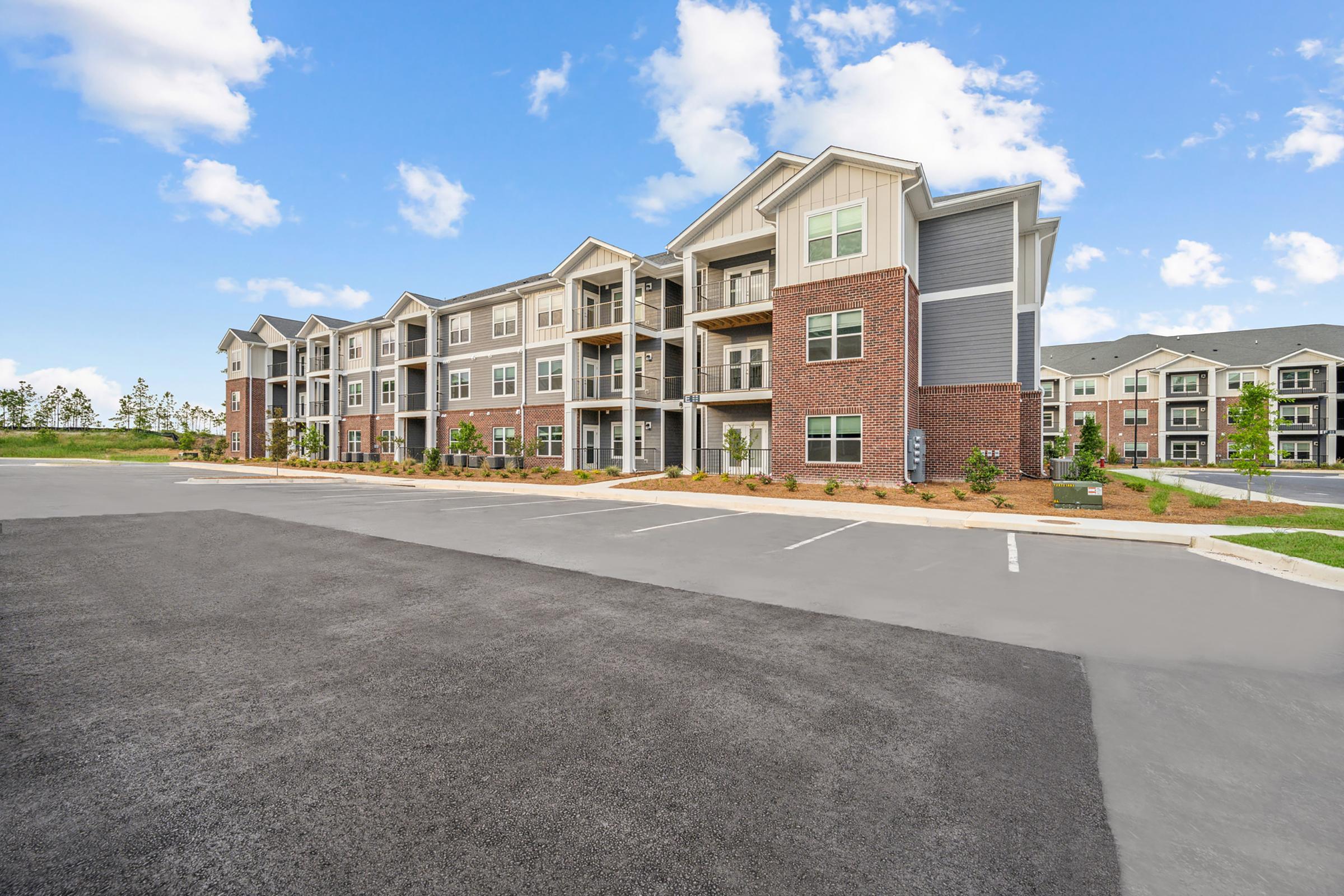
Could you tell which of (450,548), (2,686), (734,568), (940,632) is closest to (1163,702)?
(940,632)

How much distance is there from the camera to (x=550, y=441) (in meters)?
29.7

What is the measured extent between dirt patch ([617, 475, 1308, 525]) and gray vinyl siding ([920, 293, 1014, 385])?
3.90 metres

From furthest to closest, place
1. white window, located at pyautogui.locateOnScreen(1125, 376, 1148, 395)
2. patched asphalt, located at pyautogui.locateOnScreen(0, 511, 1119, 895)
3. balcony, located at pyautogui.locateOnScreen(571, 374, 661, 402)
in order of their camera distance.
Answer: white window, located at pyautogui.locateOnScreen(1125, 376, 1148, 395) → balcony, located at pyautogui.locateOnScreen(571, 374, 661, 402) → patched asphalt, located at pyautogui.locateOnScreen(0, 511, 1119, 895)

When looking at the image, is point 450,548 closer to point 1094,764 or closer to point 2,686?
point 2,686

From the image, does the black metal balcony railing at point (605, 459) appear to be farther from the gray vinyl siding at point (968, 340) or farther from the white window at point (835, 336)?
the gray vinyl siding at point (968, 340)

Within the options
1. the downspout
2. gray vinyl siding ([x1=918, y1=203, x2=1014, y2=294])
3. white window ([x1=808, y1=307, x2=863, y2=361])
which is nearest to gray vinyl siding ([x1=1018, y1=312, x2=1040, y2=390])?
gray vinyl siding ([x1=918, y1=203, x2=1014, y2=294])

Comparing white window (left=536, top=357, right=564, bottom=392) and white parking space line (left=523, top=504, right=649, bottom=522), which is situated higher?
white window (left=536, top=357, right=564, bottom=392)

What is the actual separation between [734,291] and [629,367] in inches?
234

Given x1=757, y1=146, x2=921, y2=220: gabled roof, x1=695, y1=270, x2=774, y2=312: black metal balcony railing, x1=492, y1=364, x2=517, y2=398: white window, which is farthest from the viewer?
x1=492, y1=364, x2=517, y2=398: white window

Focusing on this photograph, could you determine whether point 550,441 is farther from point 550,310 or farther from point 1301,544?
point 1301,544

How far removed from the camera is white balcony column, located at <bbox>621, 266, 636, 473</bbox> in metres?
25.8

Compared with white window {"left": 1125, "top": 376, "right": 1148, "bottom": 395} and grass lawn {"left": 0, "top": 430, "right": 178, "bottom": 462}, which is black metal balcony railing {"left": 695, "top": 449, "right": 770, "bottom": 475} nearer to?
white window {"left": 1125, "top": 376, "right": 1148, "bottom": 395}

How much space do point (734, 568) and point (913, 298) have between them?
15527mm

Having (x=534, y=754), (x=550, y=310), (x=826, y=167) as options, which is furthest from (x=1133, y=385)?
(x=534, y=754)
